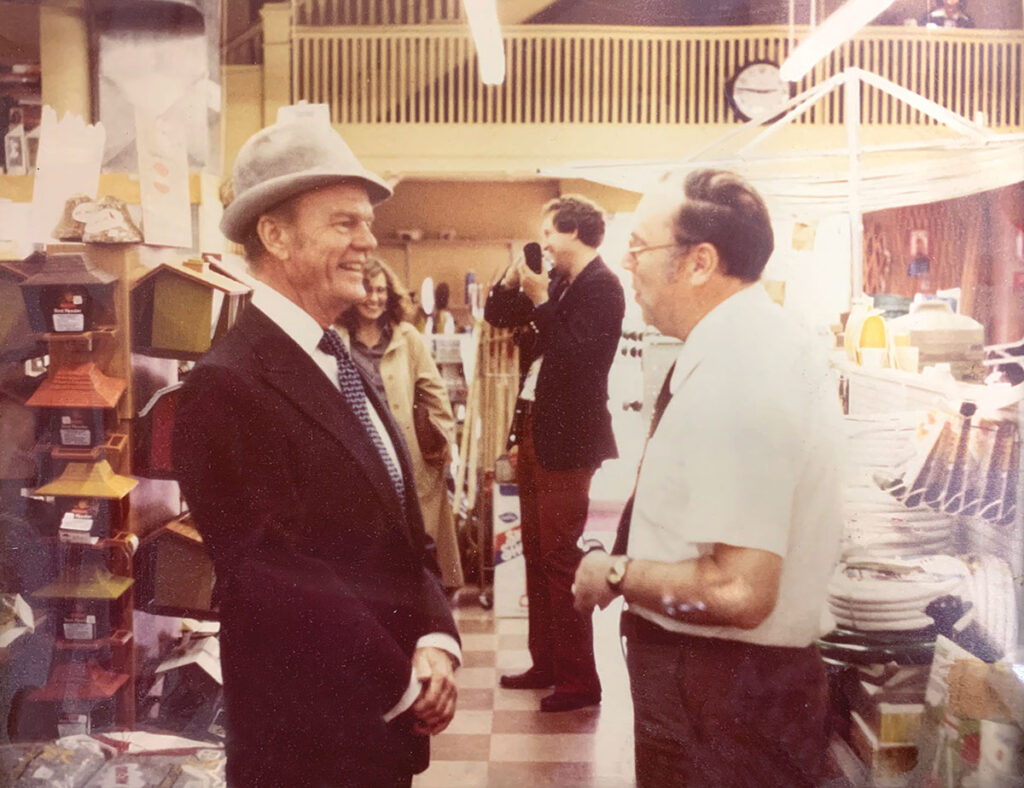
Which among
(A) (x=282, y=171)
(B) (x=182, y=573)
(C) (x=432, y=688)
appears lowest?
(C) (x=432, y=688)

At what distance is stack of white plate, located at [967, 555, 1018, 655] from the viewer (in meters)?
2.51

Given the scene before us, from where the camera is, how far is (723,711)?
224 centimetres

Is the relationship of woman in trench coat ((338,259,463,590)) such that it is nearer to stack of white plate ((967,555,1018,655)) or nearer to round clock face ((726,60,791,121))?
round clock face ((726,60,791,121))

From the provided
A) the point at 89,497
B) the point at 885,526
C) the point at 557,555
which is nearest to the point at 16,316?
the point at 89,497

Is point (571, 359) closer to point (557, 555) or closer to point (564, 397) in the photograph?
point (564, 397)

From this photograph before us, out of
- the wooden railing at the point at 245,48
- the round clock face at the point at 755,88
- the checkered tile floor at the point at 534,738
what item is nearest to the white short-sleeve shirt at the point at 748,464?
the checkered tile floor at the point at 534,738

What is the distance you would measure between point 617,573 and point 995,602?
3.90ft

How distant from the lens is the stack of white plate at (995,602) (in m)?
2.51

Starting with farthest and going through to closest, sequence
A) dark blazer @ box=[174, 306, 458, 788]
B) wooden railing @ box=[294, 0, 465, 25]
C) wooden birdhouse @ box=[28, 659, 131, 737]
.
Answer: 1. wooden birdhouse @ box=[28, 659, 131, 737]
2. wooden railing @ box=[294, 0, 465, 25]
3. dark blazer @ box=[174, 306, 458, 788]

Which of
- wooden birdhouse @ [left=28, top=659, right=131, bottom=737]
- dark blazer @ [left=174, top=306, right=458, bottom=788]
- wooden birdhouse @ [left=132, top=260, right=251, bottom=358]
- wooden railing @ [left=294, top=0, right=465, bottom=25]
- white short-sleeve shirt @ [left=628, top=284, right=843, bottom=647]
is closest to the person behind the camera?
dark blazer @ [left=174, top=306, right=458, bottom=788]

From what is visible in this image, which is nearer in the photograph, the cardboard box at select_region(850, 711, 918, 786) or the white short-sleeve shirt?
the white short-sleeve shirt

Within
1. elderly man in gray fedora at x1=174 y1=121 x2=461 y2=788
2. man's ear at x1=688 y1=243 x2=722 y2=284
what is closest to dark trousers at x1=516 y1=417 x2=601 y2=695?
elderly man in gray fedora at x1=174 y1=121 x2=461 y2=788

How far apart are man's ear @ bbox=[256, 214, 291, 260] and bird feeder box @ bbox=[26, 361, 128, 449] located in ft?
2.27

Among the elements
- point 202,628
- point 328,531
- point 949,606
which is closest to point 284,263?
point 328,531
